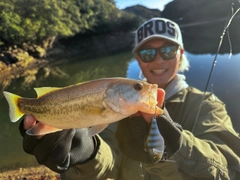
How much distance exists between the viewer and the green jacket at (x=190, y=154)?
2.74 meters

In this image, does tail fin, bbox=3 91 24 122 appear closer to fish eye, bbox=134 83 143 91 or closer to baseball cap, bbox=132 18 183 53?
fish eye, bbox=134 83 143 91

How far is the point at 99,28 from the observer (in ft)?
186

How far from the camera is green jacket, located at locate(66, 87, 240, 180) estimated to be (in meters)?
2.74

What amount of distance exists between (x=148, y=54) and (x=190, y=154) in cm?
171

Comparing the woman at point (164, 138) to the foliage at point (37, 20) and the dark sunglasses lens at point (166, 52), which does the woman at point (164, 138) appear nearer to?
the dark sunglasses lens at point (166, 52)

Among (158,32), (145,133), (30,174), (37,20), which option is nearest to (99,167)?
(145,133)

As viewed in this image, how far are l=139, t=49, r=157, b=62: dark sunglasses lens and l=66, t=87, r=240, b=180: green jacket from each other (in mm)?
661

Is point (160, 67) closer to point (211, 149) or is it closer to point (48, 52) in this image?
point (211, 149)

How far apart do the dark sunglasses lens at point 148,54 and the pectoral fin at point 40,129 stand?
76.1 inches

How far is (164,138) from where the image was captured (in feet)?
8.15

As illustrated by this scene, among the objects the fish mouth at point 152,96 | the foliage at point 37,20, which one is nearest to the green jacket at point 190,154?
the fish mouth at point 152,96

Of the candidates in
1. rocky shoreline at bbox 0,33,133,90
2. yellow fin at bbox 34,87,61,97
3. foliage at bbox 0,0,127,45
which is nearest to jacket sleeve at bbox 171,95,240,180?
yellow fin at bbox 34,87,61,97

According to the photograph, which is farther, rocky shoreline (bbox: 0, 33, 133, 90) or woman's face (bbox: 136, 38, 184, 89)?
rocky shoreline (bbox: 0, 33, 133, 90)

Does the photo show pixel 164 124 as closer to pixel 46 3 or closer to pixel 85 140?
pixel 85 140
